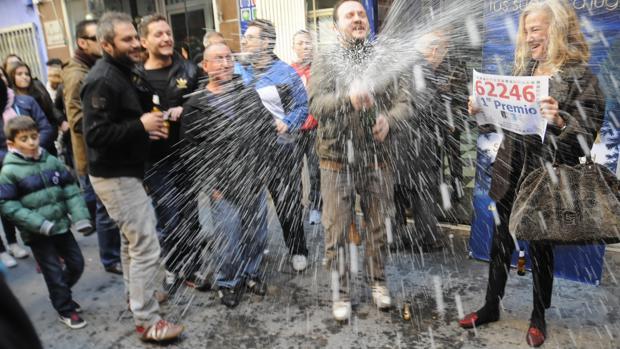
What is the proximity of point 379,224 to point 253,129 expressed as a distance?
1.47 m

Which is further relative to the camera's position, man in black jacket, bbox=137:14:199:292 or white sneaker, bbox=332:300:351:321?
man in black jacket, bbox=137:14:199:292

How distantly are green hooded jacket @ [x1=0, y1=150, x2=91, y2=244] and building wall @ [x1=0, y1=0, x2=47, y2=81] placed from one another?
27.9 feet

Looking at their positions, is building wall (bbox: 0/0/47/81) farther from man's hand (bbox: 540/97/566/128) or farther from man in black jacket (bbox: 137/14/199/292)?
man's hand (bbox: 540/97/566/128)

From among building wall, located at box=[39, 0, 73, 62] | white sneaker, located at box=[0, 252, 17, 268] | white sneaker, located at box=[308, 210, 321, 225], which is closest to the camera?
white sneaker, located at box=[0, 252, 17, 268]

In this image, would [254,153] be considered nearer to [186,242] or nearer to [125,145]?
[186,242]

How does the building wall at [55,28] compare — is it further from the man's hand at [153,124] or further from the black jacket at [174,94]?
the man's hand at [153,124]

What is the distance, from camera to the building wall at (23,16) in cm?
1031

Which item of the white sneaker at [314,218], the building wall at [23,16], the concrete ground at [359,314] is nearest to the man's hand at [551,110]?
the concrete ground at [359,314]

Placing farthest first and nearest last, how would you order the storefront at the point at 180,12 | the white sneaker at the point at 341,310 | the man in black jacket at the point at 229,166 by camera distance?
1. the storefront at the point at 180,12
2. the man in black jacket at the point at 229,166
3. the white sneaker at the point at 341,310

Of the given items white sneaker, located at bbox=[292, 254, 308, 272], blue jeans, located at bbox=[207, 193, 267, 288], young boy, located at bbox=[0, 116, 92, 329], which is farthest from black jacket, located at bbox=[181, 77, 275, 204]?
young boy, located at bbox=[0, 116, 92, 329]

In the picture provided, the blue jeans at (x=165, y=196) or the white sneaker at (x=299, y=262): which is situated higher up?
the blue jeans at (x=165, y=196)

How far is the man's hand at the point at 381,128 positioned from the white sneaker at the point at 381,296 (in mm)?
1208

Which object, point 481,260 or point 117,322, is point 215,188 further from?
point 481,260

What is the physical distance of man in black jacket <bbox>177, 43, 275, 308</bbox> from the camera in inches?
141
